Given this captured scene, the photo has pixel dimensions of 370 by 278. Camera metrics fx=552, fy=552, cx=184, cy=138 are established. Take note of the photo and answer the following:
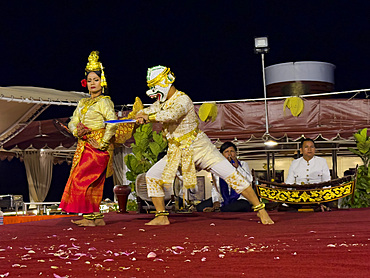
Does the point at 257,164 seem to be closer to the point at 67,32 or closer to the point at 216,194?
the point at 216,194

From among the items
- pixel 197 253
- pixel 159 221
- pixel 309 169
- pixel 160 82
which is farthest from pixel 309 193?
pixel 197 253

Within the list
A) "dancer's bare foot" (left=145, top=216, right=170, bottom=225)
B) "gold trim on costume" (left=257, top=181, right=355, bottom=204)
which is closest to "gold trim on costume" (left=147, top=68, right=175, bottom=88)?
"dancer's bare foot" (left=145, top=216, right=170, bottom=225)

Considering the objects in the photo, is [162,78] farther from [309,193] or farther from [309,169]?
[309,169]

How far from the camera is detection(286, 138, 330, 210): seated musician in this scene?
6902mm

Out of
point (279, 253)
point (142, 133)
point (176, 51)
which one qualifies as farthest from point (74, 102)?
point (176, 51)

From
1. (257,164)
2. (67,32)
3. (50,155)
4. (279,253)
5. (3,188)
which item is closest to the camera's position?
(279,253)

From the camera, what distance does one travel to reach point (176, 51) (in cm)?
2078

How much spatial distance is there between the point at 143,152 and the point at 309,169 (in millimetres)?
3586

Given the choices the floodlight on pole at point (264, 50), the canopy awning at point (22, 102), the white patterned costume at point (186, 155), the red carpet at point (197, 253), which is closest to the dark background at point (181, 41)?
the canopy awning at point (22, 102)

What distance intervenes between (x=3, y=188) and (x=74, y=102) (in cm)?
863

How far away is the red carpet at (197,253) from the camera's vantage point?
2153mm

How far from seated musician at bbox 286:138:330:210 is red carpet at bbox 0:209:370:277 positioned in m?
2.99

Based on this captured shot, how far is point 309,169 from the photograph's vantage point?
22.9ft

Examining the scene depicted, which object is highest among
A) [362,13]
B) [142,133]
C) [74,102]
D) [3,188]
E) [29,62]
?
[362,13]
